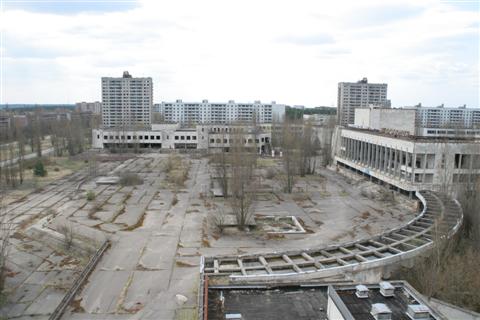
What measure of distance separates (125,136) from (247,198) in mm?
39302

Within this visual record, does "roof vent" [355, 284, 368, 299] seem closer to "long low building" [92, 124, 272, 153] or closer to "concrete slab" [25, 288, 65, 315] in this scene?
"concrete slab" [25, 288, 65, 315]

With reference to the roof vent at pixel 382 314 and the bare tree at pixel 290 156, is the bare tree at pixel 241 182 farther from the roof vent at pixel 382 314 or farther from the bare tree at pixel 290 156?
the roof vent at pixel 382 314

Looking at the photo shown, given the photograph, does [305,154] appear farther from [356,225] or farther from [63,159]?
[63,159]

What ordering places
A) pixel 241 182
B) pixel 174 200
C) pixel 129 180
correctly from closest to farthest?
pixel 241 182 < pixel 174 200 < pixel 129 180

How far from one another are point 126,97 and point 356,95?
4903cm

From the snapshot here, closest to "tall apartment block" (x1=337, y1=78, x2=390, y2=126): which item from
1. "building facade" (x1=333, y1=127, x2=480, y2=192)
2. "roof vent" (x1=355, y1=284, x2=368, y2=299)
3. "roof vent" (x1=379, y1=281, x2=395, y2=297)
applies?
"building facade" (x1=333, y1=127, x2=480, y2=192)

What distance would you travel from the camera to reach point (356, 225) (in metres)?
21.5

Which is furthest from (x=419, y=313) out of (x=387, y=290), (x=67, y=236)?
(x=67, y=236)

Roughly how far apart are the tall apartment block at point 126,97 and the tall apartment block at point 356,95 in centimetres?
4096

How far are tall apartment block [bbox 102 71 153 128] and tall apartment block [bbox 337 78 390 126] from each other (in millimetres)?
40956

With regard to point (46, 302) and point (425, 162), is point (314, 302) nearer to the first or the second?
point (46, 302)

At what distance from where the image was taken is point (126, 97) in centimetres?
8612

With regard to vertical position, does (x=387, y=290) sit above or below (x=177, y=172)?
above

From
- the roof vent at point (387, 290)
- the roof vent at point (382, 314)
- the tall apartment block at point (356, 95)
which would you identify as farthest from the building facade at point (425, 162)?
the tall apartment block at point (356, 95)
